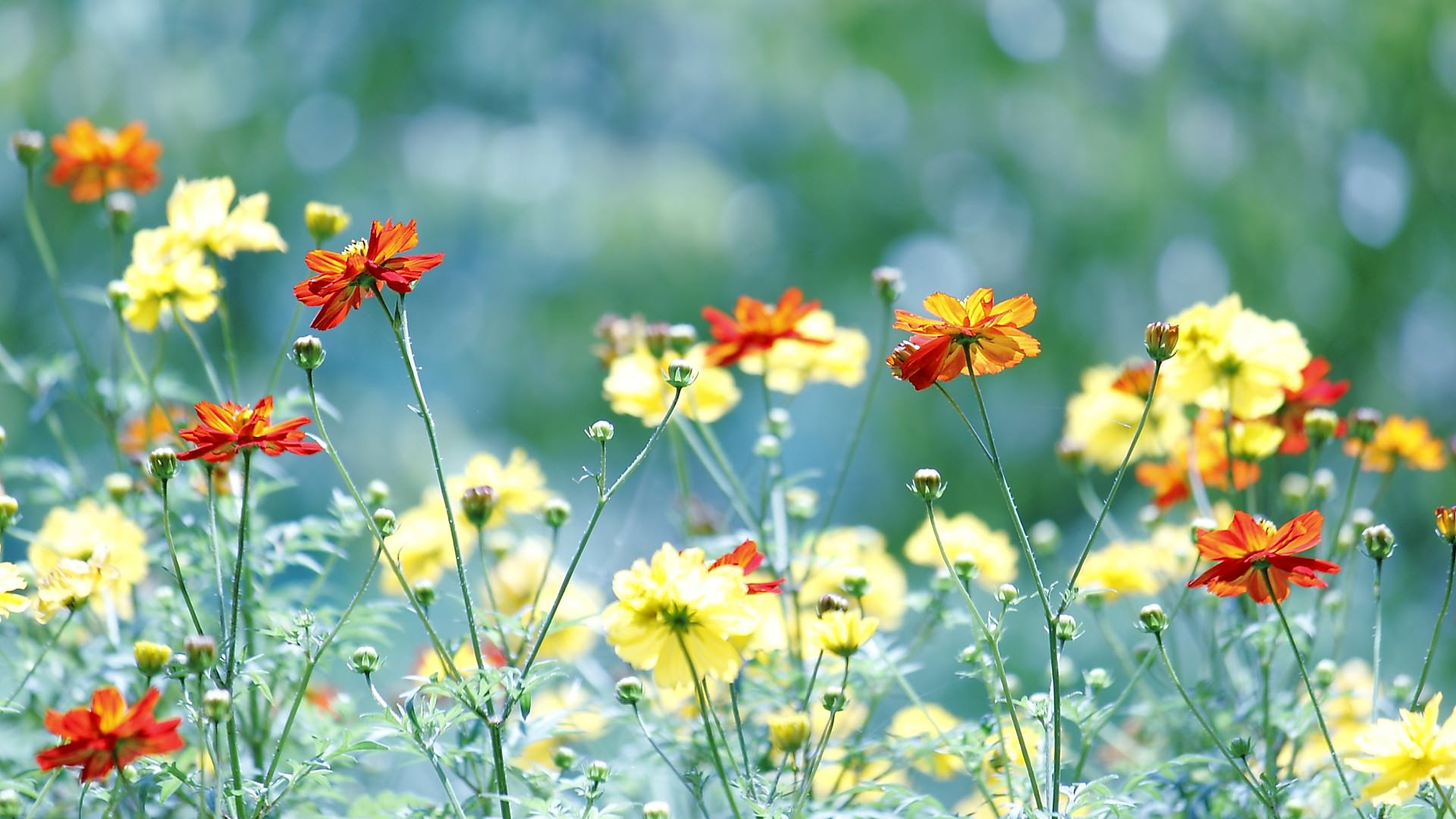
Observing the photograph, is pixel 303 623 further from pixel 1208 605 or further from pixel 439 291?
pixel 439 291

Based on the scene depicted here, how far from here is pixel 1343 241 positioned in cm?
346

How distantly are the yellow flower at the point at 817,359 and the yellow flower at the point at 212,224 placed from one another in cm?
40

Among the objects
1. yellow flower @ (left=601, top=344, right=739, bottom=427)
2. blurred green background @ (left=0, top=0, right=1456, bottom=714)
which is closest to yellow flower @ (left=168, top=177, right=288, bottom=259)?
yellow flower @ (left=601, top=344, right=739, bottom=427)

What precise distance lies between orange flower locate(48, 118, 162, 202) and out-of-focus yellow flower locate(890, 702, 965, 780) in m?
0.77

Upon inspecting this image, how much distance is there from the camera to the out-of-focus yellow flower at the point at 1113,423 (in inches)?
44.5

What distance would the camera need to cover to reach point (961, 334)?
26.9 inches

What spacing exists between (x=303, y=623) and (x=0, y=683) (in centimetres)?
53

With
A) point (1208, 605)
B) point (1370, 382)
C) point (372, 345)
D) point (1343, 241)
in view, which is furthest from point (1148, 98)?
point (1208, 605)

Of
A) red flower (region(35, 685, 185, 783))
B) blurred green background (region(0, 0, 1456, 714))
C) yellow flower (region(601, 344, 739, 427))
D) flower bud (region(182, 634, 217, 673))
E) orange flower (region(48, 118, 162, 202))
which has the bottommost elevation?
red flower (region(35, 685, 185, 783))

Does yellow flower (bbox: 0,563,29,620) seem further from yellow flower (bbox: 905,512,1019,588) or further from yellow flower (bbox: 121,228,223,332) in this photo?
yellow flower (bbox: 905,512,1019,588)

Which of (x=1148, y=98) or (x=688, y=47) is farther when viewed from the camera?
(x=688, y=47)

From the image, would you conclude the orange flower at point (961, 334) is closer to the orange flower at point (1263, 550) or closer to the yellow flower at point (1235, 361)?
the orange flower at point (1263, 550)

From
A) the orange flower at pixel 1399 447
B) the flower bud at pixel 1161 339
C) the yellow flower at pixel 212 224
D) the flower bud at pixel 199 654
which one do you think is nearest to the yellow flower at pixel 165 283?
the yellow flower at pixel 212 224

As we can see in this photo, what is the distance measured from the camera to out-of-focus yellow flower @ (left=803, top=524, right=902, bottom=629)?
102 cm
